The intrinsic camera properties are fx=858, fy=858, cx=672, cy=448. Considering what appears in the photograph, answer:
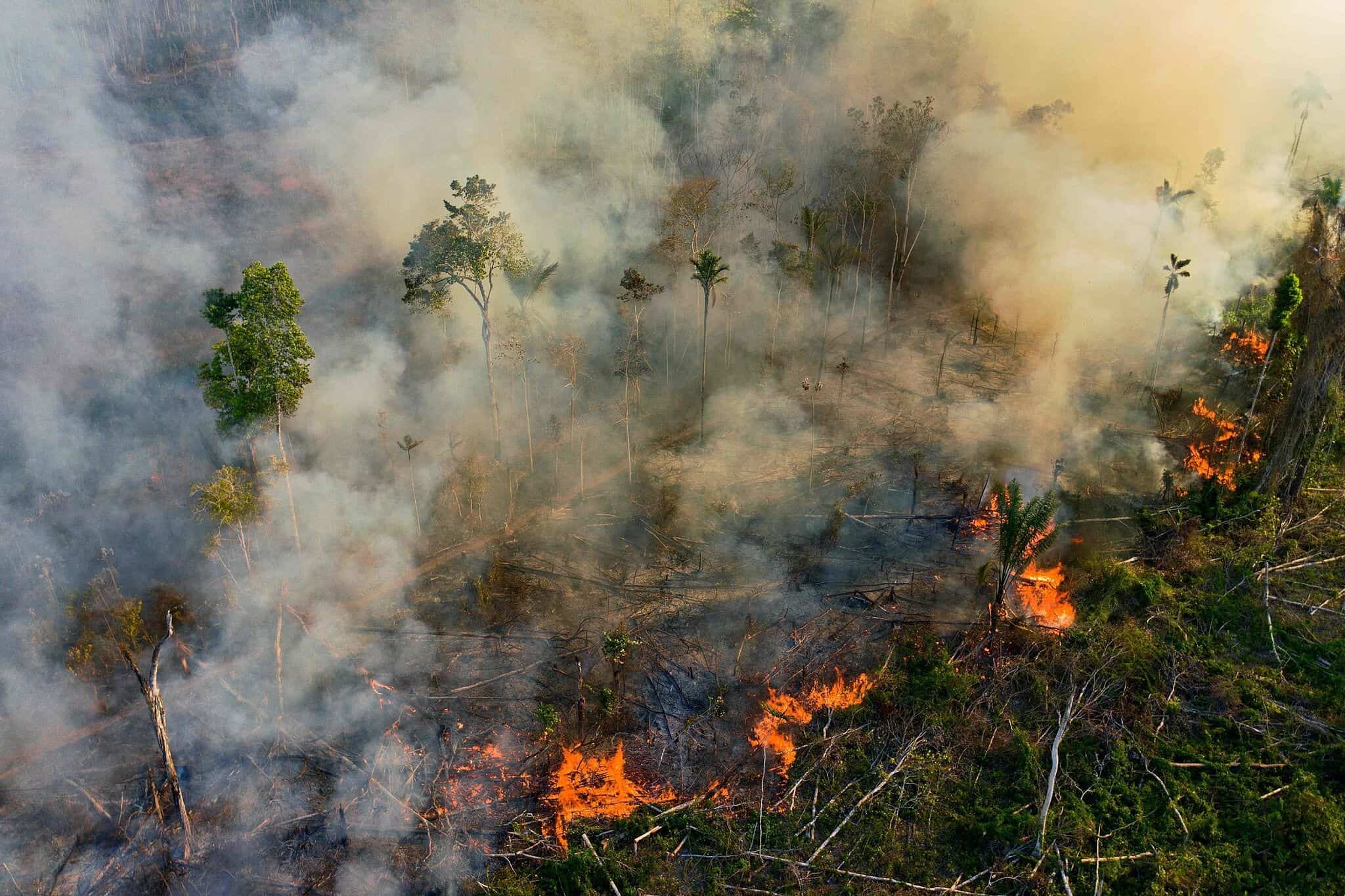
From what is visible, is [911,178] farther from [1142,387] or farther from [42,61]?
[42,61]

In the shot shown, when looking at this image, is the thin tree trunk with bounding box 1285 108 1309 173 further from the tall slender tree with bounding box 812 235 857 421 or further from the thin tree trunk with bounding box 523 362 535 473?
the thin tree trunk with bounding box 523 362 535 473

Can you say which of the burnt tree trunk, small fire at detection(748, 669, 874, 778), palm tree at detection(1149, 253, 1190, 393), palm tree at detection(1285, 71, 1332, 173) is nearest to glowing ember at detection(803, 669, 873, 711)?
small fire at detection(748, 669, 874, 778)

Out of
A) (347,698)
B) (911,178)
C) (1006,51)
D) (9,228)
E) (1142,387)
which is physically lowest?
(347,698)

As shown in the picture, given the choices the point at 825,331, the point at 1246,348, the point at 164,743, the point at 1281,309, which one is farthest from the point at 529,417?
the point at 1246,348

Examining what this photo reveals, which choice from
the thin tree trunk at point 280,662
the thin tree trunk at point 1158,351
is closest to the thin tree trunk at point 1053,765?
the thin tree trunk at point 280,662

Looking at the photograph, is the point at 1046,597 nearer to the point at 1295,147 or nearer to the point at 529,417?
the point at 529,417

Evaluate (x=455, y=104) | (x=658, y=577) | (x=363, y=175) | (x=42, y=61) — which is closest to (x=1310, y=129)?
(x=658, y=577)

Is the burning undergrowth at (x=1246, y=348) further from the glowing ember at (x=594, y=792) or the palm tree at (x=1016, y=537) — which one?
the glowing ember at (x=594, y=792)
